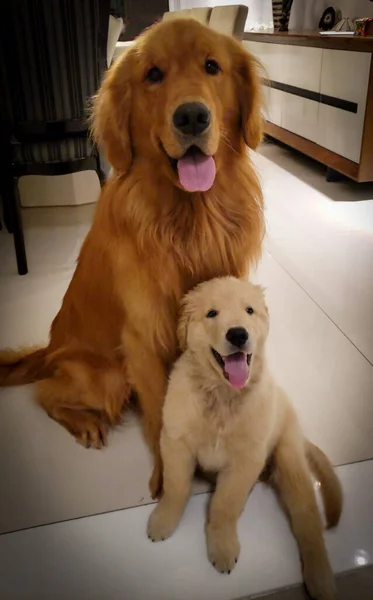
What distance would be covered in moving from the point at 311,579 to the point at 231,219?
0.80 m

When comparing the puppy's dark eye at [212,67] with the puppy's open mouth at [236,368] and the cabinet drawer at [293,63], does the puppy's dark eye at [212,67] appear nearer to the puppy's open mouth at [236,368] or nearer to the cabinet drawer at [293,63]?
the puppy's open mouth at [236,368]

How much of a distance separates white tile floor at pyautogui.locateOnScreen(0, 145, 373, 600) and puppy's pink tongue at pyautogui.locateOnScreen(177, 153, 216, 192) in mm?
669

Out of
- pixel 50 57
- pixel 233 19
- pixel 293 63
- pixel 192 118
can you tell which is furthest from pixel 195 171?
pixel 293 63

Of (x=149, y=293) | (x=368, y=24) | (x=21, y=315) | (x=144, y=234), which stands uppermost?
(x=368, y=24)

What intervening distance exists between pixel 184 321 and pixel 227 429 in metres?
0.24

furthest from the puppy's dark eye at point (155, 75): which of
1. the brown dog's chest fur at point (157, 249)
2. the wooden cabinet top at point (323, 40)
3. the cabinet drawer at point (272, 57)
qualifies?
the cabinet drawer at point (272, 57)

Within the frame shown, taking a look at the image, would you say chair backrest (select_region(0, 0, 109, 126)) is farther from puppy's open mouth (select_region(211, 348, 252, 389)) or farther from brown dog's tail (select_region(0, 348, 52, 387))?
puppy's open mouth (select_region(211, 348, 252, 389))

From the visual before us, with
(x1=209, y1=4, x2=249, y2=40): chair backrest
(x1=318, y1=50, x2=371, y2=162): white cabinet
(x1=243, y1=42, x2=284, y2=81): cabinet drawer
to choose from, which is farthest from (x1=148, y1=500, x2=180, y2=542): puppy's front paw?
(x1=243, y1=42, x2=284, y2=81): cabinet drawer

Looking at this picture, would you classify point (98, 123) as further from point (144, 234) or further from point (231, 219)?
point (231, 219)

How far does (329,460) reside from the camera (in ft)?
4.03

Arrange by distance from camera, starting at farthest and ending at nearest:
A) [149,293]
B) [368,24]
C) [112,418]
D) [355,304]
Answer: [368,24]
[355,304]
[112,418]
[149,293]

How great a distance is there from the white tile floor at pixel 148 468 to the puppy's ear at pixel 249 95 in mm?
717

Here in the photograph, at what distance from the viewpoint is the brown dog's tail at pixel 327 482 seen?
3.59ft

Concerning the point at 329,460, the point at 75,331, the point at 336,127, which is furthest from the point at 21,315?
the point at 336,127
